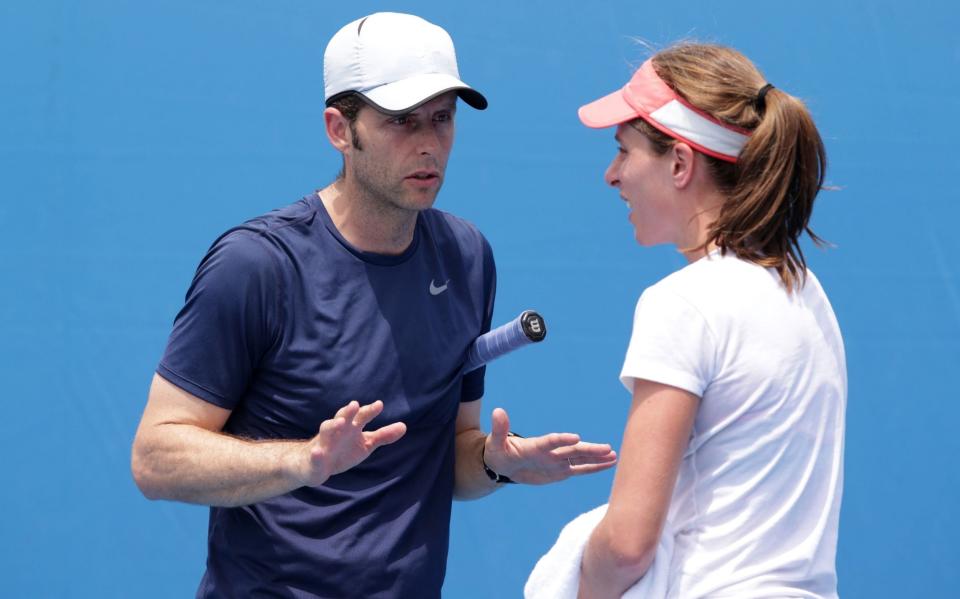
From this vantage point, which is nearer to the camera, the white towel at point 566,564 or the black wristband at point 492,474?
the white towel at point 566,564

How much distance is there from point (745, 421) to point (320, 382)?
634mm

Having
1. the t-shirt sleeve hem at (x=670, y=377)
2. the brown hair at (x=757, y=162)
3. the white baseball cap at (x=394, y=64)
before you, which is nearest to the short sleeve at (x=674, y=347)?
the t-shirt sleeve hem at (x=670, y=377)

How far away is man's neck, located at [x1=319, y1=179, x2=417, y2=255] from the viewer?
1.77m

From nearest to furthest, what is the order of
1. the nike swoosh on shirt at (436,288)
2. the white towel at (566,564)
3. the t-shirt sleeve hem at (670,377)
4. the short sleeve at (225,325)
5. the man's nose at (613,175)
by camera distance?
the t-shirt sleeve hem at (670,377) → the white towel at (566,564) → the man's nose at (613,175) → the short sleeve at (225,325) → the nike swoosh on shirt at (436,288)

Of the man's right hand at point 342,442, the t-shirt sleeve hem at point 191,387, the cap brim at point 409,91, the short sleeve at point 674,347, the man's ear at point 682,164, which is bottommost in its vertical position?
the man's right hand at point 342,442

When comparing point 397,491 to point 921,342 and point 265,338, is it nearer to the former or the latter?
point 265,338

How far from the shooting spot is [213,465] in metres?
1.58

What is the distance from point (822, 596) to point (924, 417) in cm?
225

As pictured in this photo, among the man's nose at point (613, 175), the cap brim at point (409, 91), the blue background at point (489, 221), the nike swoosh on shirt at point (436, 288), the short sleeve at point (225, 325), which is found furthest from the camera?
the blue background at point (489, 221)

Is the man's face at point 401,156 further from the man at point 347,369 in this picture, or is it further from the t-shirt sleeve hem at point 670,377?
the t-shirt sleeve hem at point 670,377

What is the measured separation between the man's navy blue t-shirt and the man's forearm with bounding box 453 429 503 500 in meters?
0.09

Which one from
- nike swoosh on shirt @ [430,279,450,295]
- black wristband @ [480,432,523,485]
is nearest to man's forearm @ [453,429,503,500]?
black wristband @ [480,432,523,485]

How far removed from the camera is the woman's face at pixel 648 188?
1439 mm

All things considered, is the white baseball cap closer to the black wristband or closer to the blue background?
the black wristband
